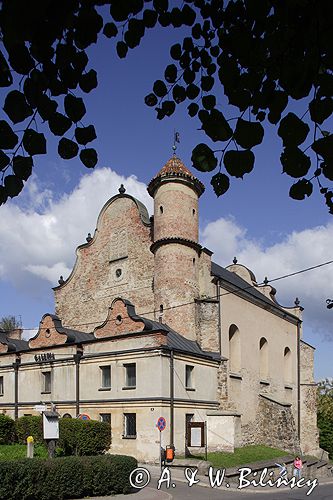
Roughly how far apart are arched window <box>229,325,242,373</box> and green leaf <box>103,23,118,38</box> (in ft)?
108

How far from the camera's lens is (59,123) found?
3572 mm

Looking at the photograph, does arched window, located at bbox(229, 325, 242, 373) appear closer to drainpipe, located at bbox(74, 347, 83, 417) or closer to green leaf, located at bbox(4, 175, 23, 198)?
drainpipe, located at bbox(74, 347, 83, 417)

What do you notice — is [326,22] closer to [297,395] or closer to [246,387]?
[246,387]

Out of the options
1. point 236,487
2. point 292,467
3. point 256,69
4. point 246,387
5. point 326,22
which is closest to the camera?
point 326,22

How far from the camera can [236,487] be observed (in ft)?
76.3

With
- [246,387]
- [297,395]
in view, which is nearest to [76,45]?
[246,387]

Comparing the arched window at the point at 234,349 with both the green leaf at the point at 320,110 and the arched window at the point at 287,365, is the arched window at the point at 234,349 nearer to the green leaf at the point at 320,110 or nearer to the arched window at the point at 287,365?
the arched window at the point at 287,365

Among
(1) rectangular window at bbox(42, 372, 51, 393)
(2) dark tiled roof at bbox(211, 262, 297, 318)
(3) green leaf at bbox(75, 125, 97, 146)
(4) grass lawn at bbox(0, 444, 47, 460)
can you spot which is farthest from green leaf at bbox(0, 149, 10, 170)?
(1) rectangular window at bbox(42, 372, 51, 393)

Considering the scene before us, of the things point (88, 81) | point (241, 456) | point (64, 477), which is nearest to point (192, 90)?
point (88, 81)

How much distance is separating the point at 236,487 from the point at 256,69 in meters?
22.5

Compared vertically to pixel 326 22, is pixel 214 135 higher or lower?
lower

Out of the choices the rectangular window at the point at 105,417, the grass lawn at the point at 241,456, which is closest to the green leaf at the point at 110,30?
the grass lawn at the point at 241,456

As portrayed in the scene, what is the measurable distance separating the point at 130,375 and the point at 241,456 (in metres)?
6.92

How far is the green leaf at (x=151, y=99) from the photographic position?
435 centimetres
